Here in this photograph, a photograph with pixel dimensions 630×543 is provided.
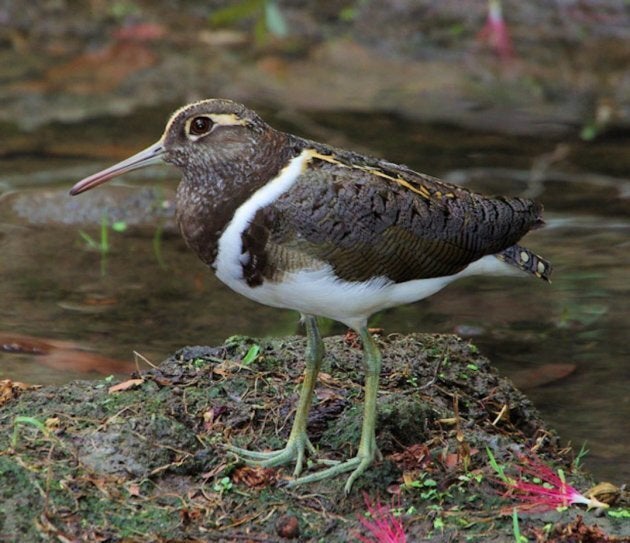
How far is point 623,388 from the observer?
7.30 metres

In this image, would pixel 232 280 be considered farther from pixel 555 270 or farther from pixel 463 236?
pixel 555 270

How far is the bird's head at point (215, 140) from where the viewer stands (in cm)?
522

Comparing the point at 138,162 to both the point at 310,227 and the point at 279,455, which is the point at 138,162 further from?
the point at 279,455

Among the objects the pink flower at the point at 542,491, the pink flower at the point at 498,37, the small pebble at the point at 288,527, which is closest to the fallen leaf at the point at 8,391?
the small pebble at the point at 288,527

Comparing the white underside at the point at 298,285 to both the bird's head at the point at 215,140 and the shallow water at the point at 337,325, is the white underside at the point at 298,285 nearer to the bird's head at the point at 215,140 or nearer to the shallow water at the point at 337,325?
the bird's head at the point at 215,140

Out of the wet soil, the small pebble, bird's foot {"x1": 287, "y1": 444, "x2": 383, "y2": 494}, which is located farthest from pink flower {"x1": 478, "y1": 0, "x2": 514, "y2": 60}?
the small pebble

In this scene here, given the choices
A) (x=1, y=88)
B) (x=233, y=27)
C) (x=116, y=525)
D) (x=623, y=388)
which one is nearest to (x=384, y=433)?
(x=116, y=525)

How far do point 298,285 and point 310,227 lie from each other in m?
0.24

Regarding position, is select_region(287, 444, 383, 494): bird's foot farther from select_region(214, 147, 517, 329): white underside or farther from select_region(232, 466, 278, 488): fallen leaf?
select_region(214, 147, 517, 329): white underside

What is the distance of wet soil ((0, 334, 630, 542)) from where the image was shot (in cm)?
504

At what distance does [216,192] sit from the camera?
5.16 m

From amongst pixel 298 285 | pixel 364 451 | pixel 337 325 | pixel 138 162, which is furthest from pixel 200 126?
pixel 337 325

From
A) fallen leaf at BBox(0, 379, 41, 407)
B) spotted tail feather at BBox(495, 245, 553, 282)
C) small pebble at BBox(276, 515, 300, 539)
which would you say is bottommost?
small pebble at BBox(276, 515, 300, 539)

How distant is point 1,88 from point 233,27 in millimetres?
2568
